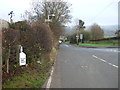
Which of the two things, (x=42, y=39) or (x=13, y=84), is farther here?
(x=42, y=39)

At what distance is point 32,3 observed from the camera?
32.4m

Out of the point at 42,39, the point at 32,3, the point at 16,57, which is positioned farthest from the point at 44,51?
the point at 32,3

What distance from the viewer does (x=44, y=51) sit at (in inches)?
552

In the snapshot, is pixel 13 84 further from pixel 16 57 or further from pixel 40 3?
pixel 40 3

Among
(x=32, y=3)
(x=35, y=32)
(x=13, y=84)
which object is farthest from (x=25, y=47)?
(x=32, y=3)

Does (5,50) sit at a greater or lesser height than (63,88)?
greater

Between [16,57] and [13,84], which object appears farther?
[16,57]

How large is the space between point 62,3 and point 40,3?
3641 mm

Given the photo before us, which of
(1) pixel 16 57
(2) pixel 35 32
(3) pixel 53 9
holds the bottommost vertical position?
(1) pixel 16 57

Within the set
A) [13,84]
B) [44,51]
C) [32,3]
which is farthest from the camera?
[32,3]

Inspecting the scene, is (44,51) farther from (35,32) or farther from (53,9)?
(53,9)

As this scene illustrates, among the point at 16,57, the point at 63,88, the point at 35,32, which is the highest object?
the point at 35,32

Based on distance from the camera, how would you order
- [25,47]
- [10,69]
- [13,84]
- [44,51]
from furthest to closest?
1. [44,51]
2. [25,47]
3. [10,69]
4. [13,84]

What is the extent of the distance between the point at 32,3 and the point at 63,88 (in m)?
26.3
